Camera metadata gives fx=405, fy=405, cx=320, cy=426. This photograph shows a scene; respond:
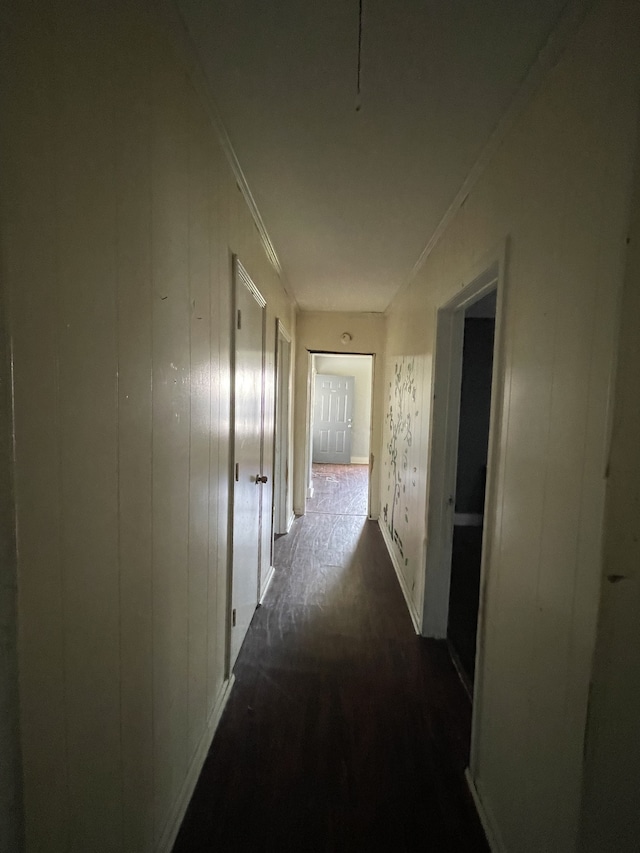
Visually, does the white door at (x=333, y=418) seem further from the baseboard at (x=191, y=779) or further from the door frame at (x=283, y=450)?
the baseboard at (x=191, y=779)

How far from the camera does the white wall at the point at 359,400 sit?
27.5ft

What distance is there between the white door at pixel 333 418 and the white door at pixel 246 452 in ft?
18.5

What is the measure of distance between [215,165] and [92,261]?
100 centimetres

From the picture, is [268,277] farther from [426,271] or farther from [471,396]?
[471,396]

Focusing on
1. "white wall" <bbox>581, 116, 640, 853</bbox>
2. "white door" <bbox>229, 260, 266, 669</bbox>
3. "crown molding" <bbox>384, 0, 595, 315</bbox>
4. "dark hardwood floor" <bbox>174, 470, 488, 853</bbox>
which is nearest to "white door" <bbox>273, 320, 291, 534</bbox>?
"white door" <bbox>229, 260, 266, 669</bbox>

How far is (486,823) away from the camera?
133cm

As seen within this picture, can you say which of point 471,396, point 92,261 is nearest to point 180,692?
point 92,261

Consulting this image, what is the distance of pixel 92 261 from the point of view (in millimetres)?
761

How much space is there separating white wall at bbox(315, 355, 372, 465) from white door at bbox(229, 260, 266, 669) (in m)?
5.88

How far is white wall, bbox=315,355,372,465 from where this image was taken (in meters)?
8.38

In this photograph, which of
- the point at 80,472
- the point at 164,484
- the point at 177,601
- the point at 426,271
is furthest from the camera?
the point at 426,271

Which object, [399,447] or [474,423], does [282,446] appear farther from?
[474,423]

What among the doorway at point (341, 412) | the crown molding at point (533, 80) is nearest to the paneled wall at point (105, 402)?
the crown molding at point (533, 80)

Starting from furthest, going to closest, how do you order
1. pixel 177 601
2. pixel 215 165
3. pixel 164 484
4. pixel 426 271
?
1. pixel 426 271
2. pixel 215 165
3. pixel 177 601
4. pixel 164 484
